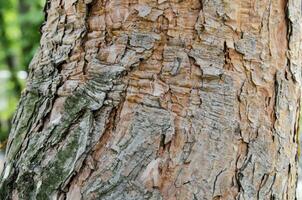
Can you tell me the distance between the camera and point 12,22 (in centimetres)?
805

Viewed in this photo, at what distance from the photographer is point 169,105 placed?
1.18 m

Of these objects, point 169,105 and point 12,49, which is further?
point 12,49

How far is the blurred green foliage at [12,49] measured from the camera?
6.19 m

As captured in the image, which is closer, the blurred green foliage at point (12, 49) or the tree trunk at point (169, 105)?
the tree trunk at point (169, 105)

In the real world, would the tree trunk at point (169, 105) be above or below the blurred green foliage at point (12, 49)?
above

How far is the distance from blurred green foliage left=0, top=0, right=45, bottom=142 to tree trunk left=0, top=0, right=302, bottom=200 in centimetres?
486

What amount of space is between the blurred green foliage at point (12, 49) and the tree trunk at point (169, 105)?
486 centimetres

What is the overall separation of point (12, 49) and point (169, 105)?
7067 mm

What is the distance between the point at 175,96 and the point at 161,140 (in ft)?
0.33

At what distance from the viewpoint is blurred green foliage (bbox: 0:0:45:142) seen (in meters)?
6.19

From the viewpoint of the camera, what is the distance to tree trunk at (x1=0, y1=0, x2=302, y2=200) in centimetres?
118

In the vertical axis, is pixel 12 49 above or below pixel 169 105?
below

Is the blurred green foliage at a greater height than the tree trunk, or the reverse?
the tree trunk

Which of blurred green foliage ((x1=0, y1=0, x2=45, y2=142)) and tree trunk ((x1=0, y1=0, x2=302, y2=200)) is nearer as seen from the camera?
tree trunk ((x1=0, y1=0, x2=302, y2=200))
